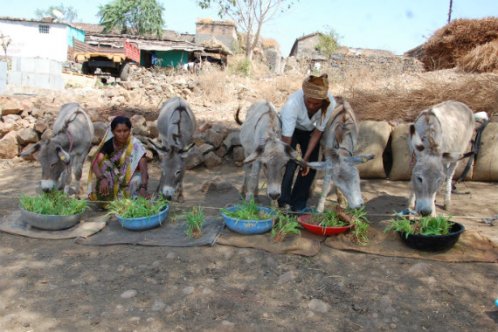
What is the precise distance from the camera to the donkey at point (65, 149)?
5977 millimetres

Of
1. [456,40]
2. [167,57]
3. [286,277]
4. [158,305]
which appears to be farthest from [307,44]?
[158,305]

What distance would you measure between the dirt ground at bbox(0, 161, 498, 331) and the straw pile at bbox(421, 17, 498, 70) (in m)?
11.6

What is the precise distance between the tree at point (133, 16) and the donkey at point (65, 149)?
1601 inches

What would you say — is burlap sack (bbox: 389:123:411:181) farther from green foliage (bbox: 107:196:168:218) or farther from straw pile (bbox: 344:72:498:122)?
green foliage (bbox: 107:196:168:218)

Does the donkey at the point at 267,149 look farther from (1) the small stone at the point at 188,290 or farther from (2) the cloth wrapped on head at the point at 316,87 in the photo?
(1) the small stone at the point at 188,290

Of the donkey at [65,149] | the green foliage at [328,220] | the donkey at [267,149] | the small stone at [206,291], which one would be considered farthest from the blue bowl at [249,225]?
the donkey at [65,149]

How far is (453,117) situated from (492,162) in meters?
1.94

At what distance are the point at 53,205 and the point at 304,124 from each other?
12.3 ft

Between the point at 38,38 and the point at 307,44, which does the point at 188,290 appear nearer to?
the point at 307,44

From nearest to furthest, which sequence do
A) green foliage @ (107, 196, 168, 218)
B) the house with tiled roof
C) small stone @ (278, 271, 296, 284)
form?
small stone @ (278, 271, 296, 284)
green foliage @ (107, 196, 168, 218)
the house with tiled roof

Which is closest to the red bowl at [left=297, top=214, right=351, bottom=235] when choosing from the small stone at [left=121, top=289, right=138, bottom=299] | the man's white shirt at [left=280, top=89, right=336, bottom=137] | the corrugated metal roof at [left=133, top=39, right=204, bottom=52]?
the man's white shirt at [left=280, top=89, right=336, bottom=137]

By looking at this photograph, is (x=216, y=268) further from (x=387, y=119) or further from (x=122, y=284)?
(x=387, y=119)

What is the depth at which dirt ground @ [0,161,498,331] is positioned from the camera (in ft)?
11.3

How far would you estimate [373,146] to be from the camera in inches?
324
